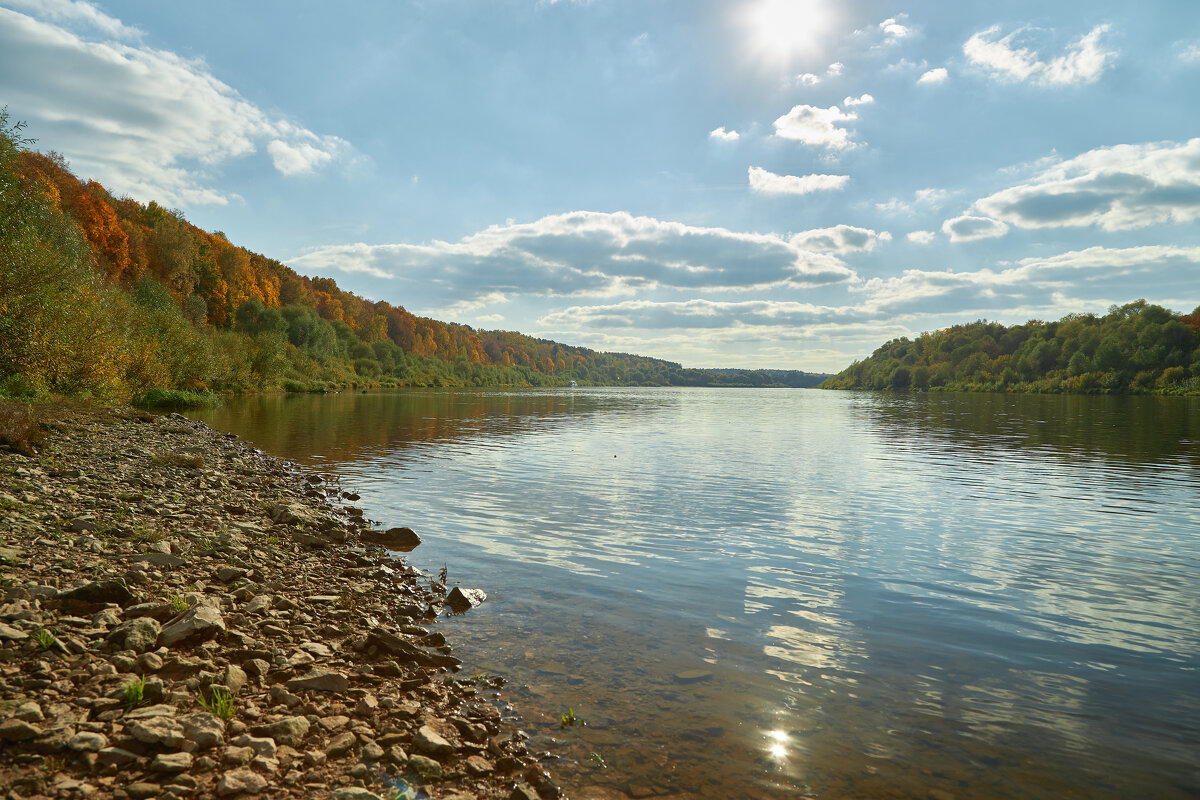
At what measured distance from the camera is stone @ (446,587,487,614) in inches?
436

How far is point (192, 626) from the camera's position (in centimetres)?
747

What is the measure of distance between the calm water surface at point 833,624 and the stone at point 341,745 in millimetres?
2071

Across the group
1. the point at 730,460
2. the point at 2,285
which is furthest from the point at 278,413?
the point at 730,460

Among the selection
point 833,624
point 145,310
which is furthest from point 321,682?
point 145,310

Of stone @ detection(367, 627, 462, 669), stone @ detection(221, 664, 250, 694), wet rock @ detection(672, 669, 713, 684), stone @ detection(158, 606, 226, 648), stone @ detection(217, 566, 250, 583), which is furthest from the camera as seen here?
stone @ detection(217, 566, 250, 583)

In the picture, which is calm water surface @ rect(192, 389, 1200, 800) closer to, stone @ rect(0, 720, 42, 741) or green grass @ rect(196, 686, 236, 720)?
green grass @ rect(196, 686, 236, 720)

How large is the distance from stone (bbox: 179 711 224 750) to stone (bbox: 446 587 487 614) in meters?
5.26

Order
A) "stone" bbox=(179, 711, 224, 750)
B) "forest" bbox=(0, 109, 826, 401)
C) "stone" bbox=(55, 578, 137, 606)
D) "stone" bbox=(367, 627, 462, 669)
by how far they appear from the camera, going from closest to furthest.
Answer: "stone" bbox=(179, 711, 224, 750), "stone" bbox=(55, 578, 137, 606), "stone" bbox=(367, 627, 462, 669), "forest" bbox=(0, 109, 826, 401)

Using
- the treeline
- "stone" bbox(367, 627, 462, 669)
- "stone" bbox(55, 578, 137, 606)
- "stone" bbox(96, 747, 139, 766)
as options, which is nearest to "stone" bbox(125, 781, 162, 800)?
"stone" bbox(96, 747, 139, 766)

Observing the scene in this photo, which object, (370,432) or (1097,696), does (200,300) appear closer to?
(370,432)

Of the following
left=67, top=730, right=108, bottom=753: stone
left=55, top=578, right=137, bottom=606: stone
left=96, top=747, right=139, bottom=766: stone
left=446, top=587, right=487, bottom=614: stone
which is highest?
left=55, top=578, right=137, bottom=606: stone

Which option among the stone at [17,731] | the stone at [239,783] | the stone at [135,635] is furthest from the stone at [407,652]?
the stone at [17,731]

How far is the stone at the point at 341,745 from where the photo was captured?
234 inches

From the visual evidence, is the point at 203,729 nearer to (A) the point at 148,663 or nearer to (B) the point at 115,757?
(B) the point at 115,757
